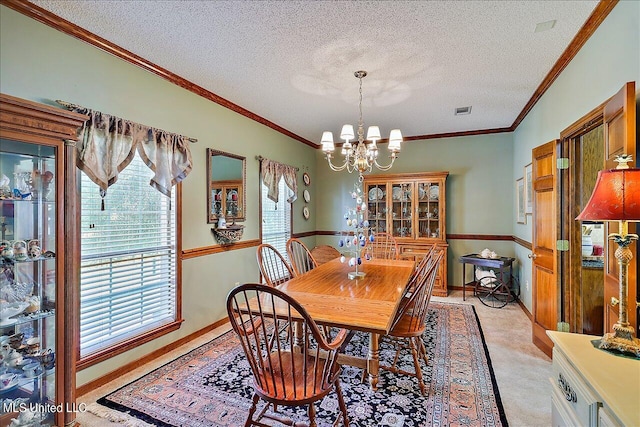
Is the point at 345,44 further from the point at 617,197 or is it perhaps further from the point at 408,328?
the point at 408,328

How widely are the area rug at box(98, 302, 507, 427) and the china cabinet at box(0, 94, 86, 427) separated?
480 millimetres

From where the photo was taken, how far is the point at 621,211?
1.25 m

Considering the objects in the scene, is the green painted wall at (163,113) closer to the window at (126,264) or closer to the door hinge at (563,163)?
the window at (126,264)

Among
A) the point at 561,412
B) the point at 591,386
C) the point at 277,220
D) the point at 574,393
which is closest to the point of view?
the point at 591,386

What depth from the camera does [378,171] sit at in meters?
5.82

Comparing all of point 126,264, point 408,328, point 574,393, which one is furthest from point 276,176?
point 574,393

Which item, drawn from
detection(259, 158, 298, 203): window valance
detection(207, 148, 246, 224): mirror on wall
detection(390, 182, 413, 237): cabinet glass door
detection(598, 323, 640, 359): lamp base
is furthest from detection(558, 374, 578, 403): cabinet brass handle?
detection(390, 182, 413, 237): cabinet glass door

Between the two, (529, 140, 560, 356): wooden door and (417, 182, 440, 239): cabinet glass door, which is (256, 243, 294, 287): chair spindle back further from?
(417, 182, 440, 239): cabinet glass door

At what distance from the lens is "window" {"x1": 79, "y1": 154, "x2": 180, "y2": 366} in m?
2.36

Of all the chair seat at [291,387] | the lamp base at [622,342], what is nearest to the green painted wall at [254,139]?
the lamp base at [622,342]

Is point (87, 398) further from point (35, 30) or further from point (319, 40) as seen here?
point (319, 40)

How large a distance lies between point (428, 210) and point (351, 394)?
11.8 feet

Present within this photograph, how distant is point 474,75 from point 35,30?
3537 millimetres

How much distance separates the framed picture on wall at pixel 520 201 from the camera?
425 cm
